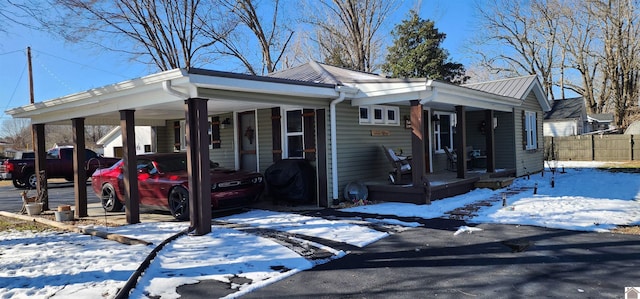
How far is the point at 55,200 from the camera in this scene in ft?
40.5

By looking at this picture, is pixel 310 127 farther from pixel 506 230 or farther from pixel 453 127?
pixel 453 127

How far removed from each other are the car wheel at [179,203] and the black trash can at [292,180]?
2.07 meters

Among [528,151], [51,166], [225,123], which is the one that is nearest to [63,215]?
[225,123]

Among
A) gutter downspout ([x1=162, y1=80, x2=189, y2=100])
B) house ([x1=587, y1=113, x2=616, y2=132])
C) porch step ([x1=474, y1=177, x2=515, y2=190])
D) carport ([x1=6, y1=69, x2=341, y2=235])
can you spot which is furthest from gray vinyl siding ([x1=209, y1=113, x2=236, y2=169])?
house ([x1=587, y1=113, x2=616, y2=132])

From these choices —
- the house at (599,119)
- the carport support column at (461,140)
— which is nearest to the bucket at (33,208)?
the carport support column at (461,140)

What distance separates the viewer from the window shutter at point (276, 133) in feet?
32.1

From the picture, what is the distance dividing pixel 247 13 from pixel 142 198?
54.3 ft

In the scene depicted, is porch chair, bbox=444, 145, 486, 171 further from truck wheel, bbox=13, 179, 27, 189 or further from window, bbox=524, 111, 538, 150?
truck wheel, bbox=13, 179, 27, 189

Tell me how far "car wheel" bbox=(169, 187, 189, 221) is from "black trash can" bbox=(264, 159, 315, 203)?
6.79ft

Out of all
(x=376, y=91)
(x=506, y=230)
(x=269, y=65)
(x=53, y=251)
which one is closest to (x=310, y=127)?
(x=376, y=91)

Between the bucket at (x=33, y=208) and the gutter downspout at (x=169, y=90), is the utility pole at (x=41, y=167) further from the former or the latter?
the gutter downspout at (x=169, y=90)

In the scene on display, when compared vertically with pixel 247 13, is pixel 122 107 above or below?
below

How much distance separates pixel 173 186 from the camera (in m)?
7.78

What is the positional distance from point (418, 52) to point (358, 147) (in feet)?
63.2
